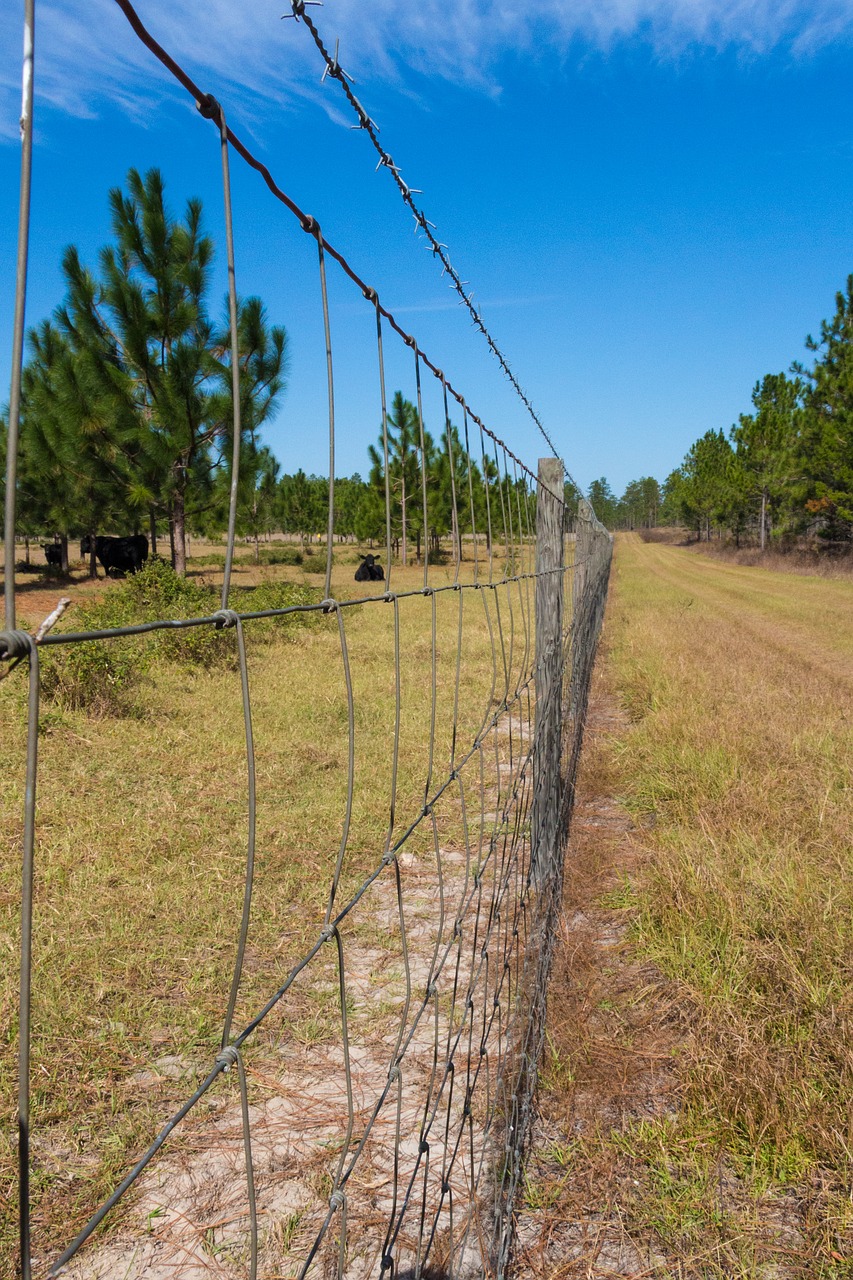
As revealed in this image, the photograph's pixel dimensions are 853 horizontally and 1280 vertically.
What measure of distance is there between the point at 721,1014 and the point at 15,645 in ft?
6.46

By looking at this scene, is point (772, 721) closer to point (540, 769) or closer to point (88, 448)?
point (540, 769)

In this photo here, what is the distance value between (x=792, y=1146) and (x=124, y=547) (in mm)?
16809

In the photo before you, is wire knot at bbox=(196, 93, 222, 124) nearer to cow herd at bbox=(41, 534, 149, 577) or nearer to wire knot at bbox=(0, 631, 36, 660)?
wire knot at bbox=(0, 631, 36, 660)

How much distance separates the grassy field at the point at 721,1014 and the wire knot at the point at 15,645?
1552 millimetres

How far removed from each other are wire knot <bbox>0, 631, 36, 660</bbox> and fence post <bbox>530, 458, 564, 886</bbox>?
190cm

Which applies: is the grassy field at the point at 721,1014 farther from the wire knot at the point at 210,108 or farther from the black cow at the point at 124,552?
the black cow at the point at 124,552

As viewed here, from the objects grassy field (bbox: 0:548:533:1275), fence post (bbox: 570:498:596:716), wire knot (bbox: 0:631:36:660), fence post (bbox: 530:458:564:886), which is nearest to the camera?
wire knot (bbox: 0:631:36:660)

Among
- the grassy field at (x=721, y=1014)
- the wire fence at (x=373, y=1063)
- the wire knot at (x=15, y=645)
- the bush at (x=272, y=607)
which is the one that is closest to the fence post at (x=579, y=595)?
the grassy field at (x=721, y=1014)

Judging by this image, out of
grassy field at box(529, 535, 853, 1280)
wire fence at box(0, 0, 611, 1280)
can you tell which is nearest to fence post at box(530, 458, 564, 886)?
wire fence at box(0, 0, 611, 1280)

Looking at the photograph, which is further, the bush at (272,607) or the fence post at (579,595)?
the bush at (272,607)

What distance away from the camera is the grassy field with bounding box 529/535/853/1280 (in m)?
1.45

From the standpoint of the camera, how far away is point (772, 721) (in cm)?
429

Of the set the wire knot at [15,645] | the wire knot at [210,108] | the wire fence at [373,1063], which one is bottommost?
the wire fence at [373,1063]

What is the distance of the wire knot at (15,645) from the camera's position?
37cm
